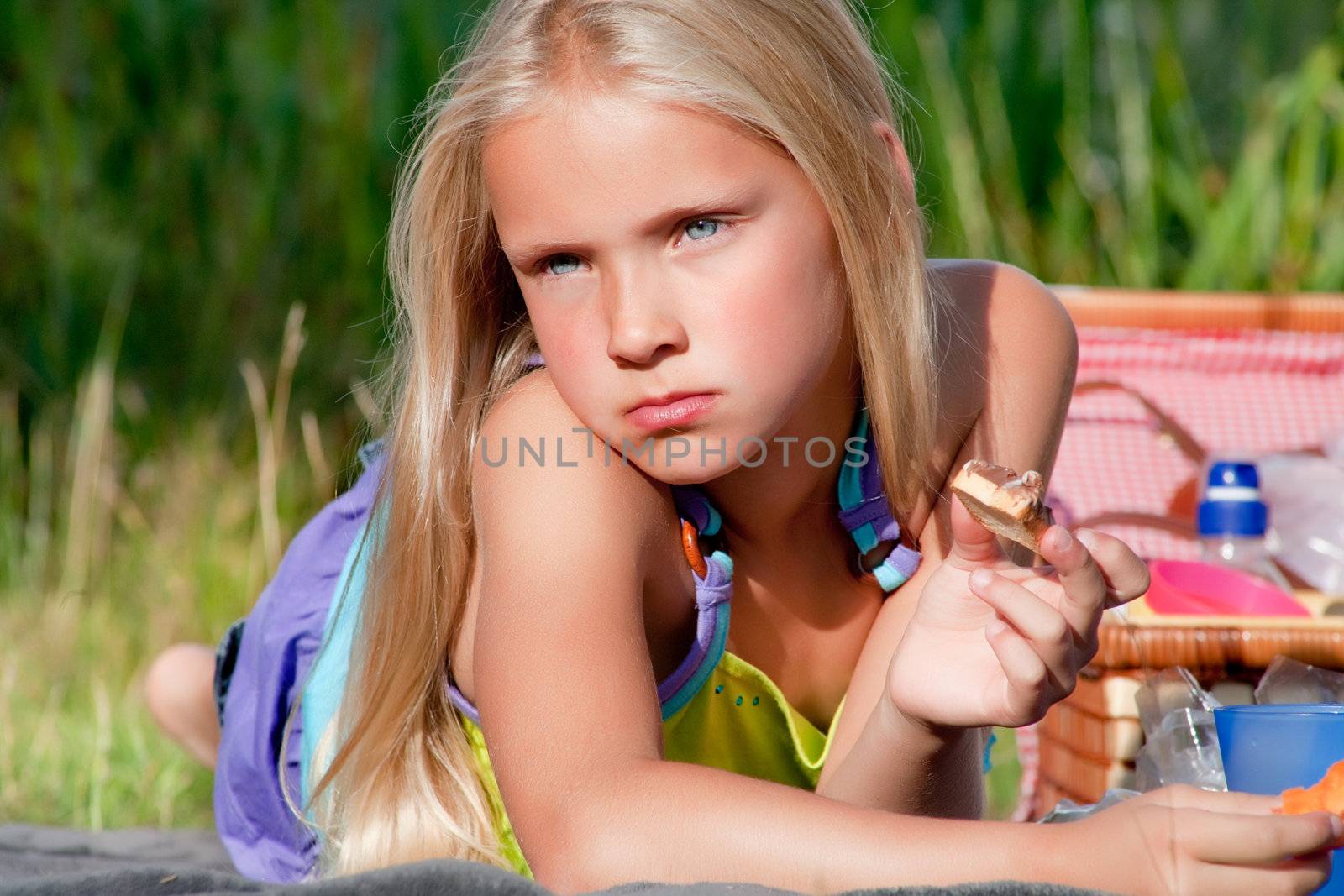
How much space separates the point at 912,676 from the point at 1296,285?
8.32ft

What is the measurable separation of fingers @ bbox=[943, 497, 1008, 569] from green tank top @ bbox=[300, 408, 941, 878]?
0.98 ft

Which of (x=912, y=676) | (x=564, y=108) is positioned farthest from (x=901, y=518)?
(x=564, y=108)

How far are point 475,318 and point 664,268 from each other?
1.17 ft

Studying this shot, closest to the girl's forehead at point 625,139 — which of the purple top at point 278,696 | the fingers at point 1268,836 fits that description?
the purple top at point 278,696

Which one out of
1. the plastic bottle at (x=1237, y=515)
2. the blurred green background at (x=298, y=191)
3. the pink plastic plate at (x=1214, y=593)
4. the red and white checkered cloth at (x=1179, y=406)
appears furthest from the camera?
the blurred green background at (x=298, y=191)

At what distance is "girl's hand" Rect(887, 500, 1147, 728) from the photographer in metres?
1.07

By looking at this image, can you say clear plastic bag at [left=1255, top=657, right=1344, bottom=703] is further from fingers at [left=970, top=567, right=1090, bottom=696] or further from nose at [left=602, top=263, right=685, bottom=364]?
nose at [left=602, top=263, right=685, bottom=364]

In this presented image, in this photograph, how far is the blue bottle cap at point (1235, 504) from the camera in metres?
1.92

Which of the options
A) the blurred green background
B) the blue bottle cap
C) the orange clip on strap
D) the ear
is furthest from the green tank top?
the blurred green background

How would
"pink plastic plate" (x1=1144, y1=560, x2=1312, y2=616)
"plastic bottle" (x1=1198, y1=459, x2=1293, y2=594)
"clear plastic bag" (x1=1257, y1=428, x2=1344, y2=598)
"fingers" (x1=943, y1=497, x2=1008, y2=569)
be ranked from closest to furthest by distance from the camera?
"fingers" (x1=943, y1=497, x2=1008, y2=569)
"pink plastic plate" (x1=1144, y1=560, x2=1312, y2=616)
"plastic bottle" (x1=1198, y1=459, x2=1293, y2=594)
"clear plastic bag" (x1=1257, y1=428, x2=1344, y2=598)

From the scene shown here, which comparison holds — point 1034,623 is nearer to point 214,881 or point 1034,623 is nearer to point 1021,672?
point 1021,672

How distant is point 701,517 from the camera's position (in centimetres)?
148

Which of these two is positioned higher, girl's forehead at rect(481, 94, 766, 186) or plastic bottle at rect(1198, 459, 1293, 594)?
girl's forehead at rect(481, 94, 766, 186)

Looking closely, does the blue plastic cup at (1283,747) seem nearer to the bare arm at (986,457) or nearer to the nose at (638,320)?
the bare arm at (986,457)
